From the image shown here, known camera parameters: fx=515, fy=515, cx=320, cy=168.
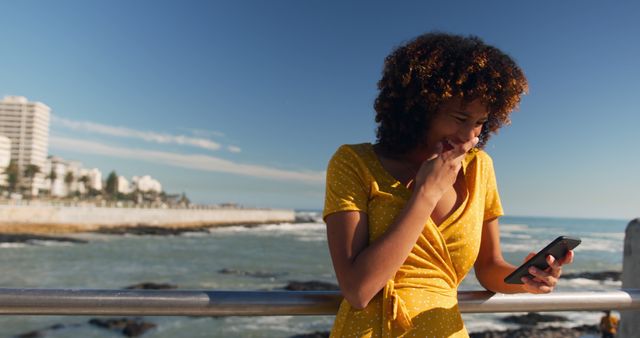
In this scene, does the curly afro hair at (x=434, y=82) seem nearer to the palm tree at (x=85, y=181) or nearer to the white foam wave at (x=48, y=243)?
the white foam wave at (x=48, y=243)

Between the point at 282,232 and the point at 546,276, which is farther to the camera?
the point at 282,232

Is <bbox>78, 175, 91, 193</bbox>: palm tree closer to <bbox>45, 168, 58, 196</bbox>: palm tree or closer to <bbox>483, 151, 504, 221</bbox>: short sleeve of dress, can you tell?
<bbox>45, 168, 58, 196</bbox>: palm tree

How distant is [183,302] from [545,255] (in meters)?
0.94

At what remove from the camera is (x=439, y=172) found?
121 centimetres

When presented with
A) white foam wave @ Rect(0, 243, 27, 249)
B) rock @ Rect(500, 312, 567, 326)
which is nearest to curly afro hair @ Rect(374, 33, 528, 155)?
rock @ Rect(500, 312, 567, 326)

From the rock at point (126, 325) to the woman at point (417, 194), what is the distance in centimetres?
1159

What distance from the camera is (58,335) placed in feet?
37.4

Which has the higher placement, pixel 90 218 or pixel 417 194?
pixel 417 194

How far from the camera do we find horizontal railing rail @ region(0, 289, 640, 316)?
130 centimetres

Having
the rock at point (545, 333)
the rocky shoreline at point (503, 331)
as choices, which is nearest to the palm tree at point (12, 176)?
the rocky shoreline at point (503, 331)

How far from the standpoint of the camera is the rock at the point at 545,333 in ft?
36.4

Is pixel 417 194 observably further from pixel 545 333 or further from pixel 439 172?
pixel 545 333

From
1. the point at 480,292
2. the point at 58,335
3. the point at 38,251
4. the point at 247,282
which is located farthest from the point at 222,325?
the point at 38,251

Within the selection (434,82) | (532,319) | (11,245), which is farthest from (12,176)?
(434,82)
